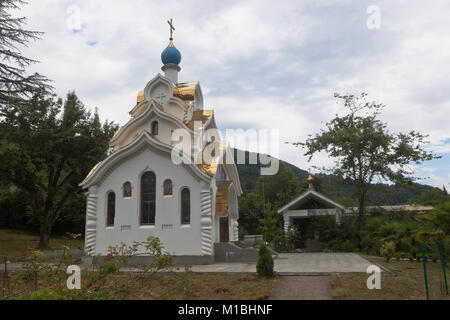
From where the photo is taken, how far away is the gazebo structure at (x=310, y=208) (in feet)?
73.1

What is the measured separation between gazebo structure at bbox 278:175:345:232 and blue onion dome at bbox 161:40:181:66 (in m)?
11.7

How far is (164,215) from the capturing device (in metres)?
15.5

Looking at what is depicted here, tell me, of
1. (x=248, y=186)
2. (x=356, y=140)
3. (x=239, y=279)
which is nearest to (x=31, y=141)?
(x=239, y=279)

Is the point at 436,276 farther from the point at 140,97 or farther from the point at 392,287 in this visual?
the point at 140,97

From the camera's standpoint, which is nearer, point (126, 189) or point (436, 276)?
point (436, 276)

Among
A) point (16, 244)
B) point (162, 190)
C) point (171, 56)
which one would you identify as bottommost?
point (16, 244)

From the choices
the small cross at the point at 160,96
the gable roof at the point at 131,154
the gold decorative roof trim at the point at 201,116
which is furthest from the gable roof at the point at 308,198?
the small cross at the point at 160,96

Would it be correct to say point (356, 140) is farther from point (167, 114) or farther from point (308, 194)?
point (167, 114)

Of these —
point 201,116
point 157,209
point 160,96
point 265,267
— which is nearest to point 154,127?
point 160,96

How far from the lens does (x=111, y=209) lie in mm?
16578

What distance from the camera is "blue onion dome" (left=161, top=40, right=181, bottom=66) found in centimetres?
2042

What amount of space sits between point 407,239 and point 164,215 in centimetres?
1097

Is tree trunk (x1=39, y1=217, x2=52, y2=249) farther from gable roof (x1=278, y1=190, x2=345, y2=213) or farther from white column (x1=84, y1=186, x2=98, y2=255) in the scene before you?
gable roof (x1=278, y1=190, x2=345, y2=213)

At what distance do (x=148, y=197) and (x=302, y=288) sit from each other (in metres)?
9.45
